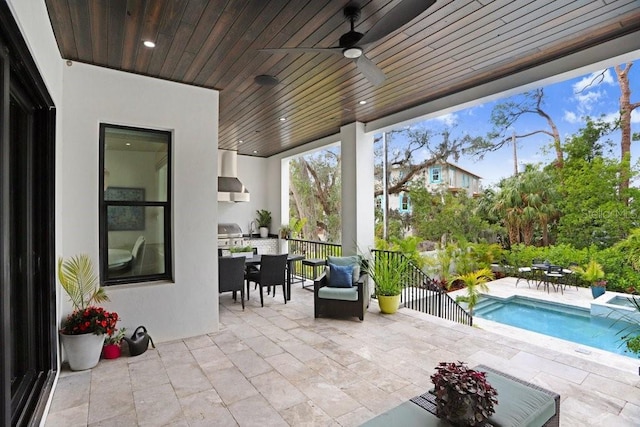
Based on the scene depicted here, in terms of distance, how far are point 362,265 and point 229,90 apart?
3.36m

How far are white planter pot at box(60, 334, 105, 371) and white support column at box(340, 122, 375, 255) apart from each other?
12.7 feet

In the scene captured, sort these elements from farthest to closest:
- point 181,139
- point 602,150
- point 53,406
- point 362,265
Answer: point 602,150
point 362,265
point 181,139
point 53,406

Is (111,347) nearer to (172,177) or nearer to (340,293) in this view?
(172,177)

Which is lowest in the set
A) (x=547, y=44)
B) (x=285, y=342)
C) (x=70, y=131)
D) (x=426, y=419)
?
(x=285, y=342)

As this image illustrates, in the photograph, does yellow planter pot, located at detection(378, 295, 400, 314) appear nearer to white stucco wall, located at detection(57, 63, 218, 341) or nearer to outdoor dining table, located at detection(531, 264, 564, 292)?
white stucco wall, located at detection(57, 63, 218, 341)

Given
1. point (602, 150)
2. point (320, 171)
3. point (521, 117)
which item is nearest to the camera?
point (602, 150)

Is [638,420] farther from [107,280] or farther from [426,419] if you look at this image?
[107,280]

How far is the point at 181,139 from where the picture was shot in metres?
4.06

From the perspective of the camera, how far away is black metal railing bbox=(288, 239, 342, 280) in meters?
7.75

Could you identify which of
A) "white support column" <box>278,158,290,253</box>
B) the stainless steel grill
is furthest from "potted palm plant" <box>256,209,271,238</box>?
the stainless steel grill

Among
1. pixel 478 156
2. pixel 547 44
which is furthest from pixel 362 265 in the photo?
pixel 478 156

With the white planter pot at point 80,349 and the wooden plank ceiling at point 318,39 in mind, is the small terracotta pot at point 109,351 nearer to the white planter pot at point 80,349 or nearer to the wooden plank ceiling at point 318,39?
the white planter pot at point 80,349

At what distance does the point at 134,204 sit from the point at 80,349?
5.27ft

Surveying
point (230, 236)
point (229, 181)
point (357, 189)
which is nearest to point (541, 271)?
point (357, 189)
